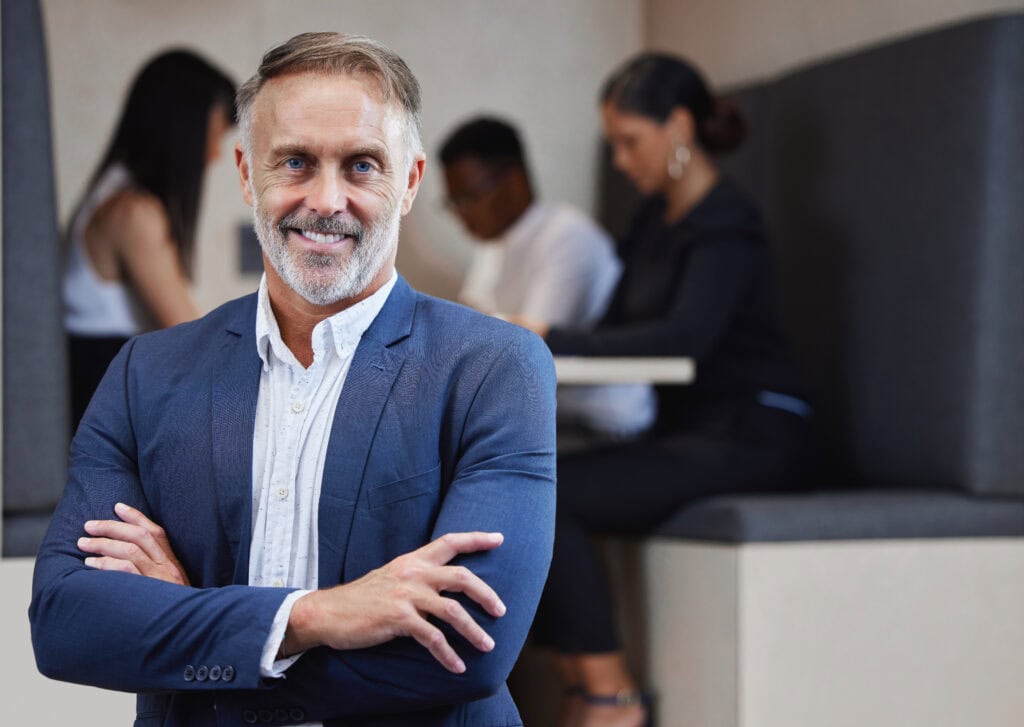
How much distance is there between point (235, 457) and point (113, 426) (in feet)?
0.37

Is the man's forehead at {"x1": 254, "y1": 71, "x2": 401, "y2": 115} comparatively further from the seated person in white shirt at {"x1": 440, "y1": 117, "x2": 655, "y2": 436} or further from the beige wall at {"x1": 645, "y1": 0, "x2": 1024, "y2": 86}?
the beige wall at {"x1": 645, "y1": 0, "x2": 1024, "y2": 86}

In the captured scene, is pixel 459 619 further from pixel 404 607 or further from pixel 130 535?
pixel 130 535

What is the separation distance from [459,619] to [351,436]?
16cm

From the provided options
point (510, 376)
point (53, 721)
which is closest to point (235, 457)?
point (510, 376)

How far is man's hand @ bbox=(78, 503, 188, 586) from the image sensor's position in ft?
3.34

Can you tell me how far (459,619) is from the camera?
0.96 m

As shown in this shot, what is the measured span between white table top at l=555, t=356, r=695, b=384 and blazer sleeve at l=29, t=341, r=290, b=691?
1113mm

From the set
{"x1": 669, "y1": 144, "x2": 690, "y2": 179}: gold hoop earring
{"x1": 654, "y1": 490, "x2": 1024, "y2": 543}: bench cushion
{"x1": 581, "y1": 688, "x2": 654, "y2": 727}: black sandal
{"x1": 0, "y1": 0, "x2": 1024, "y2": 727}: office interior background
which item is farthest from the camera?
{"x1": 0, "y1": 0, "x2": 1024, "y2": 727}: office interior background

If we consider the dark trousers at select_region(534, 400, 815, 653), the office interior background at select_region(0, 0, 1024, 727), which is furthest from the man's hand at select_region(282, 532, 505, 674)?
the office interior background at select_region(0, 0, 1024, 727)

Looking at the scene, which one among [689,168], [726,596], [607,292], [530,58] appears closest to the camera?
[726,596]

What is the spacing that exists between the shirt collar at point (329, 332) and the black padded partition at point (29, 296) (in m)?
0.77

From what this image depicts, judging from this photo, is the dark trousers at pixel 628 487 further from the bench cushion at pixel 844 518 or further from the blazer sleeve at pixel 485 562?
the blazer sleeve at pixel 485 562

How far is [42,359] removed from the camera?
5.77 feet

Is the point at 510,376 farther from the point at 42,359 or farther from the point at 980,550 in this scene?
the point at 980,550
